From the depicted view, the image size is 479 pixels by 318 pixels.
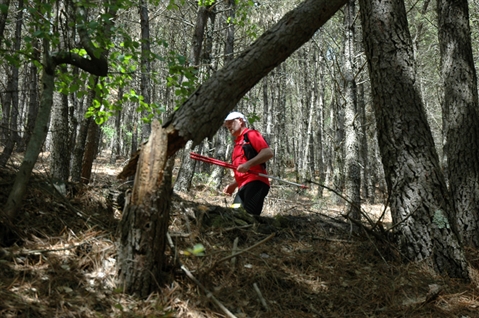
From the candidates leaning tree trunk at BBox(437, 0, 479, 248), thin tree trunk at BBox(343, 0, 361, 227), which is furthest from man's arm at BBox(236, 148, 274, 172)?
thin tree trunk at BBox(343, 0, 361, 227)

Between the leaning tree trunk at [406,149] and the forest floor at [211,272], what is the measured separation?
225 millimetres

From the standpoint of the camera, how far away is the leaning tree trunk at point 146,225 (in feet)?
8.49

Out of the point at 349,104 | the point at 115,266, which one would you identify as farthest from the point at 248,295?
the point at 349,104

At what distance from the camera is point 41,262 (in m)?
2.71

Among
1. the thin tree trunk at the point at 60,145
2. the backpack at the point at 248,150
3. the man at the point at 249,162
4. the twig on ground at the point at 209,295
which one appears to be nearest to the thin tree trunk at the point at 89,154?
the thin tree trunk at the point at 60,145

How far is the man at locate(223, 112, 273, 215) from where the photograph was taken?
4.66 metres

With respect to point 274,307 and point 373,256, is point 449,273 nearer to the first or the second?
point 373,256

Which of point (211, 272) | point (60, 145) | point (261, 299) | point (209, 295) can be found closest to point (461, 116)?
point (261, 299)

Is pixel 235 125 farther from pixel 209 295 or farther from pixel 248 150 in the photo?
pixel 209 295

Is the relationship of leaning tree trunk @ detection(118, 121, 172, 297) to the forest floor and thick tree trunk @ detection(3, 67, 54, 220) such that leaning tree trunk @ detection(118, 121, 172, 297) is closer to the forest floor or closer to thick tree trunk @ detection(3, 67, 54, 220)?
the forest floor

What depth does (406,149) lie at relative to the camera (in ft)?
12.1

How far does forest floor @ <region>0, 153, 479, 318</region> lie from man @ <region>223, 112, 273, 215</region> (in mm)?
695

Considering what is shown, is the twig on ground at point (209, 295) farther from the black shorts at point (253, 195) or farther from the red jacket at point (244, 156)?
the red jacket at point (244, 156)

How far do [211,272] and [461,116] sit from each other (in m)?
3.70
